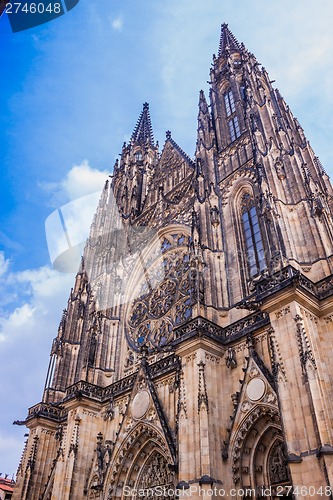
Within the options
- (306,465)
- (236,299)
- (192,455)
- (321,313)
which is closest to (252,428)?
(192,455)

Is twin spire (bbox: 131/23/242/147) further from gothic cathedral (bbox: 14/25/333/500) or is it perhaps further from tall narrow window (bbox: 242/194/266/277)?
tall narrow window (bbox: 242/194/266/277)

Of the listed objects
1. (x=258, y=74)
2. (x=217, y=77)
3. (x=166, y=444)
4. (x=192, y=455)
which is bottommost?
(x=192, y=455)

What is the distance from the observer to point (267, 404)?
11539 millimetres

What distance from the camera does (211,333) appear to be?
44.9ft

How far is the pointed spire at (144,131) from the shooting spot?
34.0 m

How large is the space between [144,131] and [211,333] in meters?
25.1

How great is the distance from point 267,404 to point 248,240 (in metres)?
6.82

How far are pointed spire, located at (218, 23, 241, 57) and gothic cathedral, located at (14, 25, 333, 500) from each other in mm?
383

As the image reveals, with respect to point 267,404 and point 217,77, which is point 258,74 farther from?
point 267,404

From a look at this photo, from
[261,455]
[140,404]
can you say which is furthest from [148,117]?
[261,455]

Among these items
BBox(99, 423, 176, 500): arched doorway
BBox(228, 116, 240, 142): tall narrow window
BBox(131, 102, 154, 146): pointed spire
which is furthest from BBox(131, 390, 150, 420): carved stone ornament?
BBox(131, 102, 154, 146): pointed spire

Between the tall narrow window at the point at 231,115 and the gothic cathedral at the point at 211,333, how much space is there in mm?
76

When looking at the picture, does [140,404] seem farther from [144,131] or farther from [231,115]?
[144,131]

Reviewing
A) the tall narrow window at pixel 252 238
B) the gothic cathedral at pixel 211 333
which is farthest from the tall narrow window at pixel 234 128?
the tall narrow window at pixel 252 238
